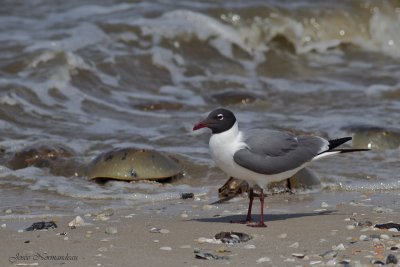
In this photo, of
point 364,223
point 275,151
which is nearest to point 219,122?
point 275,151

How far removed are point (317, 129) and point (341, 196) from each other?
263 centimetres

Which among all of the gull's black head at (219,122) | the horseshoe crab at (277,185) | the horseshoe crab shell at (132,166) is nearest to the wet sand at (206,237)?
the horseshoe crab at (277,185)

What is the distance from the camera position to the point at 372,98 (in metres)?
11.7

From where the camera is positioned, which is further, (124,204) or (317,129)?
(317,129)

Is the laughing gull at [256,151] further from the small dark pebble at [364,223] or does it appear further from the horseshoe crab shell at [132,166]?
the horseshoe crab shell at [132,166]

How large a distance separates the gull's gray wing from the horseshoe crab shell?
1.70 metres

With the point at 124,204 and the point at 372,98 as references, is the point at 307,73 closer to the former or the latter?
the point at 372,98

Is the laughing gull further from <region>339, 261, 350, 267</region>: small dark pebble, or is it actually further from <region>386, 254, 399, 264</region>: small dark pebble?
<region>386, 254, 399, 264</region>: small dark pebble

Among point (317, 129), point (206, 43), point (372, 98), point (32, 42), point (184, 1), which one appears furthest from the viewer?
point (184, 1)

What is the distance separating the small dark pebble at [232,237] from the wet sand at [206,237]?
0.15ft

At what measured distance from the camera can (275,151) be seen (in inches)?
241

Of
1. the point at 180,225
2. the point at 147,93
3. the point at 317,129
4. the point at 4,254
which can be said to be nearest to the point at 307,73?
the point at 147,93

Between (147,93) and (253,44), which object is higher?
(253,44)

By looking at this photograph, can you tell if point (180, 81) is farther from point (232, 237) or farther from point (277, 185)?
point (232, 237)
